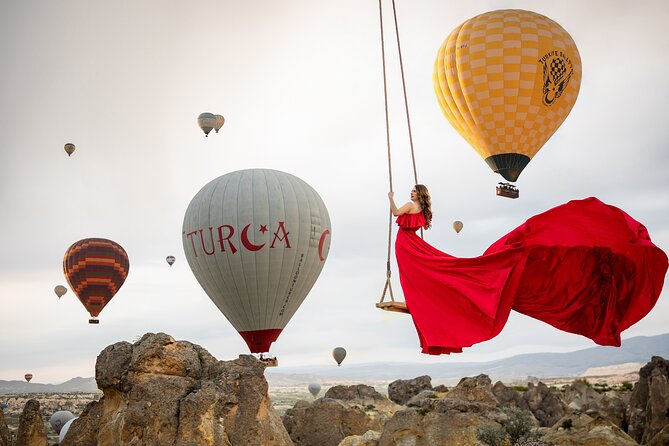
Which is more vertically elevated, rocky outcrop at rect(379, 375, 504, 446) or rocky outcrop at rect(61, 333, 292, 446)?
rocky outcrop at rect(61, 333, 292, 446)

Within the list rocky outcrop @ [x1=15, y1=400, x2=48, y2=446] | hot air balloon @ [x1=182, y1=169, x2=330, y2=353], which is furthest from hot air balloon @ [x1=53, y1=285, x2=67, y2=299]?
rocky outcrop @ [x1=15, y1=400, x2=48, y2=446]

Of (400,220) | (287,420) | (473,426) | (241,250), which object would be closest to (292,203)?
(241,250)

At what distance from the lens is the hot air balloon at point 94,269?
6116 centimetres

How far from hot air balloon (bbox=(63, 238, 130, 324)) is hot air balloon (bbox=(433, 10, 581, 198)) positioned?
109ft

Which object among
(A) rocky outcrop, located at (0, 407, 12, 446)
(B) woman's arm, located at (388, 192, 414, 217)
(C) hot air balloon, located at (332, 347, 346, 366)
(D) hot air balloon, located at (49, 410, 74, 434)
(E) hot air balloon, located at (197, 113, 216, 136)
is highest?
(E) hot air balloon, located at (197, 113, 216, 136)

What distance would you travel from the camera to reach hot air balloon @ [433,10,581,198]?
1347 inches

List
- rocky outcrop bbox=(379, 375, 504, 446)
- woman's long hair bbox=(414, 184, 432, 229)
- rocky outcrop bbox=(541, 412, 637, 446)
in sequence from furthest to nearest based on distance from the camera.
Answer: rocky outcrop bbox=(379, 375, 504, 446)
rocky outcrop bbox=(541, 412, 637, 446)
woman's long hair bbox=(414, 184, 432, 229)

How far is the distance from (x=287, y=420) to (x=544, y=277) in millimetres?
23911

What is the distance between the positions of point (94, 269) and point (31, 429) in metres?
33.9

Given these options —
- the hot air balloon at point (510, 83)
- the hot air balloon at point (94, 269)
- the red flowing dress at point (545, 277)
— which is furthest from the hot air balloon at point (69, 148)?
the red flowing dress at point (545, 277)

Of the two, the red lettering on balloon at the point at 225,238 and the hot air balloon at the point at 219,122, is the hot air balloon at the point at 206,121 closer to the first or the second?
the hot air balloon at the point at 219,122

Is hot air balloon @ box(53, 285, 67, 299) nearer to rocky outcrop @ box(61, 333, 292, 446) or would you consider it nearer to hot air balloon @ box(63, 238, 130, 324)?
hot air balloon @ box(63, 238, 130, 324)

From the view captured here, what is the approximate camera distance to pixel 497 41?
34.6m

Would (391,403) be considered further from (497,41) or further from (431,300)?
(431,300)
